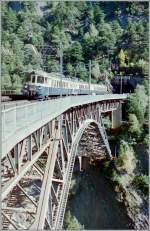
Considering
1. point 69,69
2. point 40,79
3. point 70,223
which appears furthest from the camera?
point 69,69

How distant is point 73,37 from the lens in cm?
10181

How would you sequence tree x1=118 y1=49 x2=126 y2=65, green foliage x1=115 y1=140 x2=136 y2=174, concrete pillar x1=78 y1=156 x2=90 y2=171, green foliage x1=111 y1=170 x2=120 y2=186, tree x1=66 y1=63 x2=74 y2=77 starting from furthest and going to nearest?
1. tree x1=118 y1=49 x2=126 y2=65
2. tree x1=66 y1=63 x2=74 y2=77
3. concrete pillar x1=78 y1=156 x2=90 y2=171
4. green foliage x1=115 y1=140 x2=136 y2=174
5. green foliage x1=111 y1=170 x2=120 y2=186

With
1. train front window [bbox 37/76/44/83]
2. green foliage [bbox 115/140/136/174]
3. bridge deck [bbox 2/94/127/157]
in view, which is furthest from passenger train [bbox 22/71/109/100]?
green foliage [bbox 115/140/136/174]

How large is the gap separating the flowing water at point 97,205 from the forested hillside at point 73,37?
72.0 feet

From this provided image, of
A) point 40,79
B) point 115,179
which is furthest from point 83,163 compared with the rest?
point 40,79

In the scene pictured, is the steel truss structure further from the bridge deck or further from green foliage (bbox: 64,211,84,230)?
green foliage (bbox: 64,211,84,230)

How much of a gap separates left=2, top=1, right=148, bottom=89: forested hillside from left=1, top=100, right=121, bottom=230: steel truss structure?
36.5 metres

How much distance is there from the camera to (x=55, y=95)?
27.4m

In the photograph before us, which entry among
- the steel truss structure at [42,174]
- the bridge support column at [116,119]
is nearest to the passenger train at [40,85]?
the steel truss structure at [42,174]

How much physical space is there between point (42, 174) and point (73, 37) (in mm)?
89744

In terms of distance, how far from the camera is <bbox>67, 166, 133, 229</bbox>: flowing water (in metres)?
32.0

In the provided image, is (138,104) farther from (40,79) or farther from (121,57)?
(121,57)

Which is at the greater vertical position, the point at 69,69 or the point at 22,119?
the point at 69,69

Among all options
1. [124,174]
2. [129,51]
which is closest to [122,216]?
[124,174]
